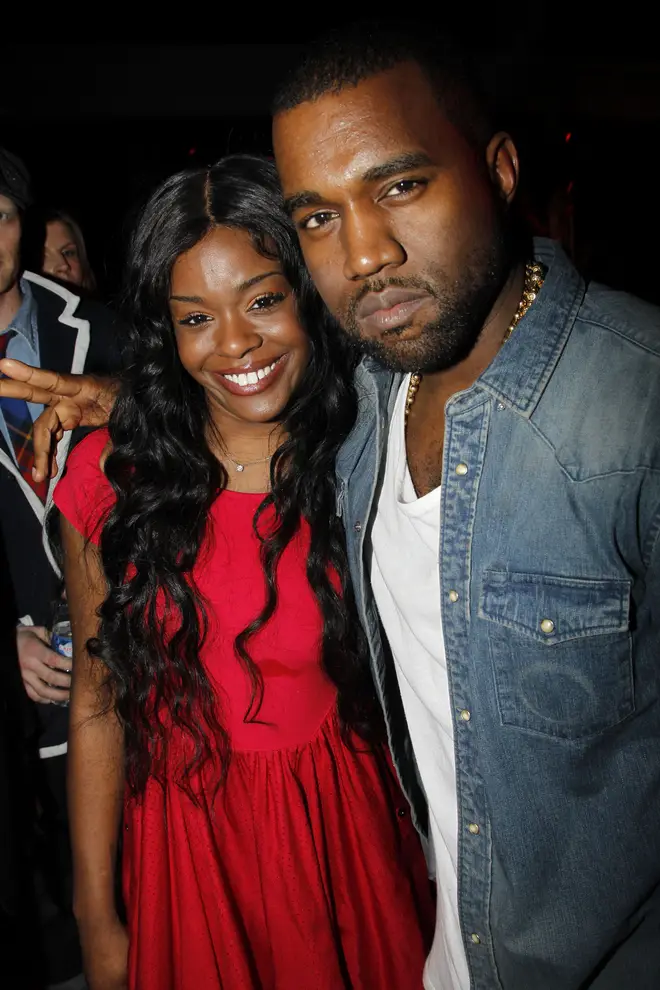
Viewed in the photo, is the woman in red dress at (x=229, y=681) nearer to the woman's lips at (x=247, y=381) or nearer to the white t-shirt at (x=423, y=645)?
the woman's lips at (x=247, y=381)

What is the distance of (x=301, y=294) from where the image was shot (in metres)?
1.68

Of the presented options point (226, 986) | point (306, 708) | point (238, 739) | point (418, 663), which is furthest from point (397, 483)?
point (226, 986)

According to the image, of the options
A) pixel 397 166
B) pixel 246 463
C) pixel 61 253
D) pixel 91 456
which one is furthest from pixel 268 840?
pixel 61 253

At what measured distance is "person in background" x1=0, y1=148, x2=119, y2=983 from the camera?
2.17 metres

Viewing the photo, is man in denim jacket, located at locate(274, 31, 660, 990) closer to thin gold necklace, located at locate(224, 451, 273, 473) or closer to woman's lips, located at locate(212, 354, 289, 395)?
woman's lips, located at locate(212, 354, 289, 395)

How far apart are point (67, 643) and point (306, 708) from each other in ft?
2.58

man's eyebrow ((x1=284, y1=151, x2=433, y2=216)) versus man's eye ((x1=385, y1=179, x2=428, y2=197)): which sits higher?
man's eyebrow ((x1=284, y1=151, x2=433, y2=216))

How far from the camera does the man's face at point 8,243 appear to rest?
225cm

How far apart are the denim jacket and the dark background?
18.7ft

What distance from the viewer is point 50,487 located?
2143 millimetres

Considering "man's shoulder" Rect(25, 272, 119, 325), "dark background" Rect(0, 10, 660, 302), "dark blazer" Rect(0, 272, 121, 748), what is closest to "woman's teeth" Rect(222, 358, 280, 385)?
"dark blazer" Rect(0, 272, 121, 748)

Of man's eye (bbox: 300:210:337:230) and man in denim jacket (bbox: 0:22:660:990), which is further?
man's eye (bbox: 300:210:337:230)

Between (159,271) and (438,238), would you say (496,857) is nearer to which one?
(438,238)

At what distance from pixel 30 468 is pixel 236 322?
904 millimetres
